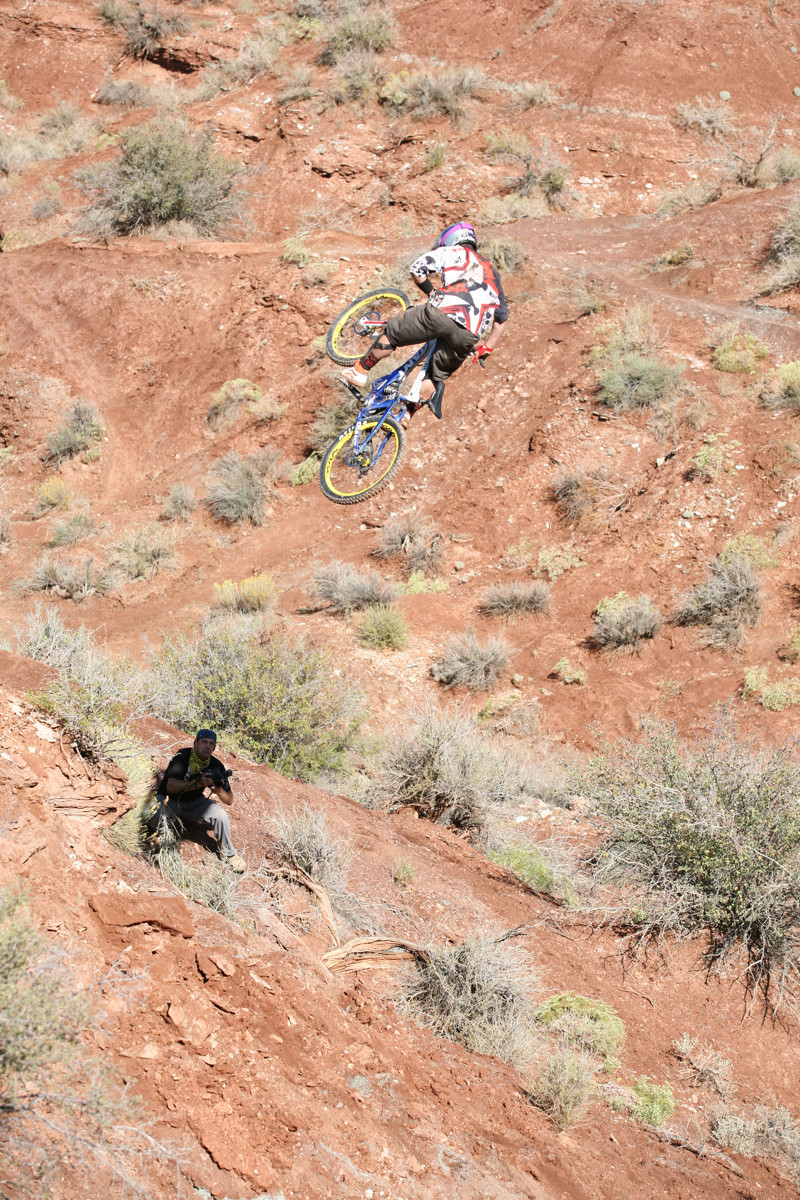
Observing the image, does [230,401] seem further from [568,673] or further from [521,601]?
[568,673]

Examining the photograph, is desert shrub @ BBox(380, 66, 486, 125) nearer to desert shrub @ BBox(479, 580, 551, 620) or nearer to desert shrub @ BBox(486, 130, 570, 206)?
desert shrub @ BBox(486, 130, 570, 206)

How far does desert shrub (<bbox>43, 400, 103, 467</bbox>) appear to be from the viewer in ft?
62.3

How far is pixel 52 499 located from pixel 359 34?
57.9 ft

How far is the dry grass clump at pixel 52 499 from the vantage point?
1812 cm

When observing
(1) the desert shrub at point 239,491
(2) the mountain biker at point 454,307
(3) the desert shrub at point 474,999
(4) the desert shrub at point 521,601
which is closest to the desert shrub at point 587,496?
(4) the desert shrub at point 521,601

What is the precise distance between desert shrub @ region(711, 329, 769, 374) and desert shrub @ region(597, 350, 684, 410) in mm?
796

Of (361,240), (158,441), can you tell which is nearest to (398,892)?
(158,441)

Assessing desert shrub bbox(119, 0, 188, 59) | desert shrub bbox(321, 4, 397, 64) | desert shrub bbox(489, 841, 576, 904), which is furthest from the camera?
desert shrub bbox(119, 0, 188, 59)

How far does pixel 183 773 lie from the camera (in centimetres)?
630

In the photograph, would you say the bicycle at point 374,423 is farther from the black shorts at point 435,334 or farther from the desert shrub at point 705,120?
the desert shrub at point 705,120

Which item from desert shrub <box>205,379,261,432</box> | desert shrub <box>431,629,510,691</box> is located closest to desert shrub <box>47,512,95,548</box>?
desert shrub <box>205,379,261,432</box>

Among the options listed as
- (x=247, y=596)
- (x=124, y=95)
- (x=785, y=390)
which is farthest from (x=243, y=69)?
(x=785, y=390)

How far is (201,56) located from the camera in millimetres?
28844

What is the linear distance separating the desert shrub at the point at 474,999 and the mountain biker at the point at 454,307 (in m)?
5.61
